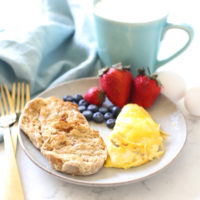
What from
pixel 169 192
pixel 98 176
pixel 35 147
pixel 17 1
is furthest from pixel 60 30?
pixel 169 192

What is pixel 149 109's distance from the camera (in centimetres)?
148

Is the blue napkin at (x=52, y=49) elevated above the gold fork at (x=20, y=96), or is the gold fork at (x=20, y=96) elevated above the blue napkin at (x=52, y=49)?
the blue napkin at (x=52, y=49)

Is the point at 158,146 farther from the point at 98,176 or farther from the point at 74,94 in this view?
the point at 74,94

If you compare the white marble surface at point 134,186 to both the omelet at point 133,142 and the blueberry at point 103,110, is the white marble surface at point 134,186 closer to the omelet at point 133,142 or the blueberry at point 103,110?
the omelet at point 133,142

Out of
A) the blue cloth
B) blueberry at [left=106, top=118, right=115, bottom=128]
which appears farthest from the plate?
the blue cloth

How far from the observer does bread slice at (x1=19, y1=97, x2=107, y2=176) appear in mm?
1084

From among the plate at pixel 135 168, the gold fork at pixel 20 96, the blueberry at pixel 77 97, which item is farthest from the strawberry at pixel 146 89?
the gold fork at pixel 20 96

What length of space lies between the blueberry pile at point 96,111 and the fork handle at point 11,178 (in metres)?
0.35

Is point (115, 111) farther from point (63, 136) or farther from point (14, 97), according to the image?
point (14, 97)

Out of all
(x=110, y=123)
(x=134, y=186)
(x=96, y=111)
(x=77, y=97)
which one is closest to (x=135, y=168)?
(x=134, y=186)

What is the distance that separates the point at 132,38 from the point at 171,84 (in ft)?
0.95

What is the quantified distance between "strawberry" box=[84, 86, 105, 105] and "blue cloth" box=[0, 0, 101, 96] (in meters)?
0.22

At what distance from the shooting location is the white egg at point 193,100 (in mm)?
1425

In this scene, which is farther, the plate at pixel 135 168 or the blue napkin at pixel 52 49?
the blue napkin at pixel 52 49
